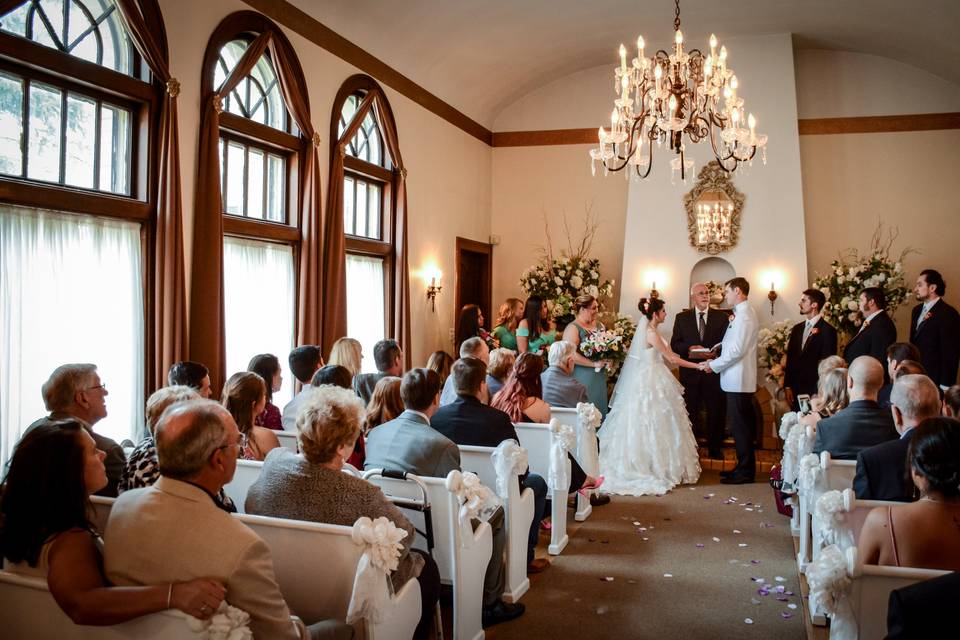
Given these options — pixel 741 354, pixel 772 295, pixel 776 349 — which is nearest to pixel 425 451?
pixel 741 354

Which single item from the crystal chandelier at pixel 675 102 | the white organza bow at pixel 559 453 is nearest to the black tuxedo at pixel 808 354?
the crystal chandelier at pixel 675 102

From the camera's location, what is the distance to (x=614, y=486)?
6.52m

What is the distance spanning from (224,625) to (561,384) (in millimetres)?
4217

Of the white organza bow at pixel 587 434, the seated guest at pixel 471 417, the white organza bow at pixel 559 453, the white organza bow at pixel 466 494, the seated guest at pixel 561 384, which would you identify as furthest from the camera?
the seated guest at pixel 561 384

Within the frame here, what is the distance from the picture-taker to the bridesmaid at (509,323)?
8.39 meters

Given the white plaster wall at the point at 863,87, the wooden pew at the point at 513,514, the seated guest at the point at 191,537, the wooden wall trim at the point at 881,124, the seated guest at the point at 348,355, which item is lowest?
the wooden pew at the point at 513,514

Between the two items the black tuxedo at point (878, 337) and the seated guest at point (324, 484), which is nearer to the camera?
the seated guest at point (324, 484)

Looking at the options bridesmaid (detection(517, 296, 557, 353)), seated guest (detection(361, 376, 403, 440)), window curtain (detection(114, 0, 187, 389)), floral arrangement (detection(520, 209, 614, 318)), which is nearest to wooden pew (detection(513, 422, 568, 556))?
seated guest (detection(361, 376, 403, 440))

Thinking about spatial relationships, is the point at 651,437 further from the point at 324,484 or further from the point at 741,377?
the point at 324,484

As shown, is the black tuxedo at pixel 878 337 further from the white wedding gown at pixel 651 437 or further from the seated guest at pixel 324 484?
the seated guest at pixel 324 484

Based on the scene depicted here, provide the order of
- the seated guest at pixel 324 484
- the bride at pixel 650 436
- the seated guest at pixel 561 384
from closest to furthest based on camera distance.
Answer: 1. the seated guest at pixel 324 484
2. the seated guest at pixel 561 384
3. the bride at pixel 650 436

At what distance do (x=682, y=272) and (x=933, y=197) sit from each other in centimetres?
313

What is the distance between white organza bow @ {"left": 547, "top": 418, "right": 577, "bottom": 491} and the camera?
461 cm

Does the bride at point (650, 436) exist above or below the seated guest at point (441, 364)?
below
